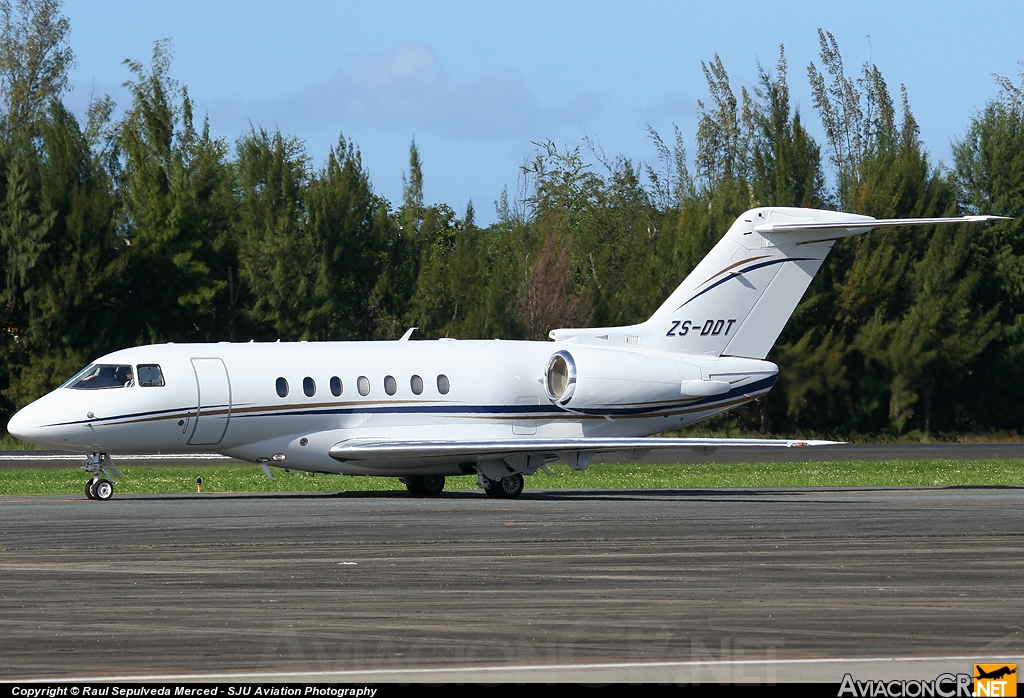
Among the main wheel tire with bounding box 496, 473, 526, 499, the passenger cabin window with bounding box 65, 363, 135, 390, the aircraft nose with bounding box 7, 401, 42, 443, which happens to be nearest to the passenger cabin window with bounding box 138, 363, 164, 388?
the passenger cabin window with bounding box 65, 363, 135, 390

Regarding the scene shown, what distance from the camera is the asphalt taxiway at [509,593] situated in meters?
8.79

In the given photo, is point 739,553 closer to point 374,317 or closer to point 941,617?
point 941,617

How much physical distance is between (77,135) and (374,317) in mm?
12661

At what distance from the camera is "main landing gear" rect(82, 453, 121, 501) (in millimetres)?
24656

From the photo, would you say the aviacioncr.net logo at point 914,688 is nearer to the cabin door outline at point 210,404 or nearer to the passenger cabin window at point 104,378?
the cabin door outline at point 210,404

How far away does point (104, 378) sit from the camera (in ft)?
81.1

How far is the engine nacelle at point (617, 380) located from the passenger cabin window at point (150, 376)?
7187 mm

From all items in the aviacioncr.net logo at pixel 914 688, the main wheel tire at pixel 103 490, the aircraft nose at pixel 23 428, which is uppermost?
the aircraft nose at pixel 23 428

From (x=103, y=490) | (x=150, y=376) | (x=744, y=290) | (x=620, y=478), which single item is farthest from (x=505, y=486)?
(x=620, y=478)

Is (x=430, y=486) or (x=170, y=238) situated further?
(x=170, y=238)

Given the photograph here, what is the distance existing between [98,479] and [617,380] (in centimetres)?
953

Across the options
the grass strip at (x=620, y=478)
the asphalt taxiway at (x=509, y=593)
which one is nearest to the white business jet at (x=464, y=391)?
the asphalt taxiway at (x=509, y=593)

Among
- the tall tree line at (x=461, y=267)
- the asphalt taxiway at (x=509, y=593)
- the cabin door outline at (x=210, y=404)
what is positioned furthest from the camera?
the tall tree line at (x=461, y=267)

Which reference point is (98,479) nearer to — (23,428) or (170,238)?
(23,428)
